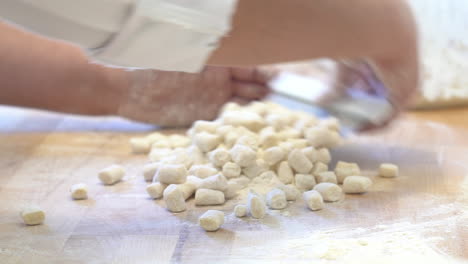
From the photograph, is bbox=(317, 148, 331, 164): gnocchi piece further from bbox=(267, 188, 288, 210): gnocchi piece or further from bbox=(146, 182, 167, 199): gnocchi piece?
bbox=(146, 182, 167, 199): gnocchi piece

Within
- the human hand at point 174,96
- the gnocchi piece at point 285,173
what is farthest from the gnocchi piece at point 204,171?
the human hand at point 174,96

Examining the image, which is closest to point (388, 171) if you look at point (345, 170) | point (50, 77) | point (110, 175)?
point (345, 170)

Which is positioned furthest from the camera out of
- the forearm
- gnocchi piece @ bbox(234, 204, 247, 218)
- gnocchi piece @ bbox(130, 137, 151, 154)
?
the forearm

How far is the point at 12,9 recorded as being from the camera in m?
0.64

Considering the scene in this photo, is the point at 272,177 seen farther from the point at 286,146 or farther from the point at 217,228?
the point at 217,228

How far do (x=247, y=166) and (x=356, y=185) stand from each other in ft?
0.58

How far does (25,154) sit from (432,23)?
1.04 metres

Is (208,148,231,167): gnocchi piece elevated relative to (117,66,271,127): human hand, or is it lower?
elevated

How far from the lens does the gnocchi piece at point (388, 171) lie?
984mm

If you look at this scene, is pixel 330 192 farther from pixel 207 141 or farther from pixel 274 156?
pixel 207 141

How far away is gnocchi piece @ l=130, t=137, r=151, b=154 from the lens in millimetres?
1139

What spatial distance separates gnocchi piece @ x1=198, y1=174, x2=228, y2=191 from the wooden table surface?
3 centimetres

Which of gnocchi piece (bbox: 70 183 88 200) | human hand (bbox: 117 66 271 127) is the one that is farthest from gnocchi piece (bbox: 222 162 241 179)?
human hand (bbox: 117 66 271 127)

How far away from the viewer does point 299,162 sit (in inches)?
37.9
